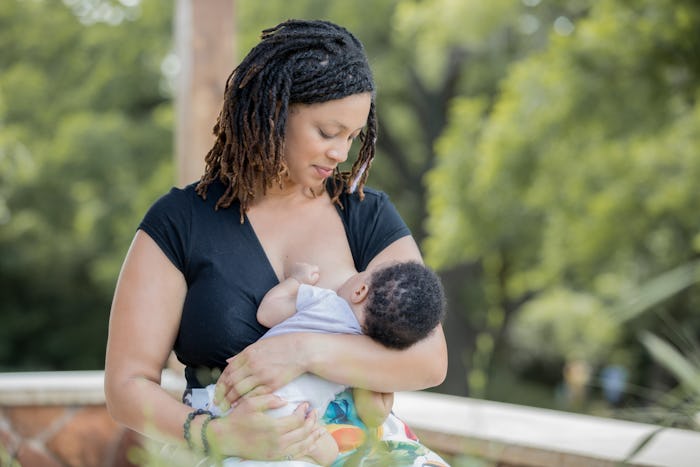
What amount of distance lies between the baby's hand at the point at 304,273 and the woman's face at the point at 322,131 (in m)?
0.19

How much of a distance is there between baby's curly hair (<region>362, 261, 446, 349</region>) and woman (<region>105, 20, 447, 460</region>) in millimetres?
39

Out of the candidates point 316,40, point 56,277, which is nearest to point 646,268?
point 56,277

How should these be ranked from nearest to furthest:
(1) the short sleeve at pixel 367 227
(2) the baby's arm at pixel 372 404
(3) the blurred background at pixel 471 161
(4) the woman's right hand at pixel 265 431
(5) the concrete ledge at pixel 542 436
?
(4) the woman's right hand at pixel 265 431
(2) the baby's arm at pixel 372 404
(1) the short sleeve at pixel 367 227
(5) the concrete ledge at pixel 542 436
(3) the blurred background at pixel 471 161

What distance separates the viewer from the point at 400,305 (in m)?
1.85

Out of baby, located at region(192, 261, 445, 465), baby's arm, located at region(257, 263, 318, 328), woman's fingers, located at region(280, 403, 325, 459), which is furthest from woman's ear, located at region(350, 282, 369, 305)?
woman's fingers, located at region(280, 403, 325, 459)

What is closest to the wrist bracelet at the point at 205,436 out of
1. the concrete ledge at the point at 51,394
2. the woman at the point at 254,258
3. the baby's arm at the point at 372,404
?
the woman at the point at 254,258

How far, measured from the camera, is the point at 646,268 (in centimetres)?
1300

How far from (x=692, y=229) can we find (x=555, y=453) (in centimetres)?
694

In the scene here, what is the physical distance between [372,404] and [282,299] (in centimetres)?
28

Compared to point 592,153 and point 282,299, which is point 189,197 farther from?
point 592,153

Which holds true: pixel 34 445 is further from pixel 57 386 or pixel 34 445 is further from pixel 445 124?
pixel 445 124

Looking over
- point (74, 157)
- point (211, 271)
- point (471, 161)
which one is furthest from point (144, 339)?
point (74, 157)

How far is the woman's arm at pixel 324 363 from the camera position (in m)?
1.84

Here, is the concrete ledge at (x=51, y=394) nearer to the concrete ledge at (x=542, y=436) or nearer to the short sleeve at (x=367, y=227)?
the concrete ledge at (x=542, y=436)
